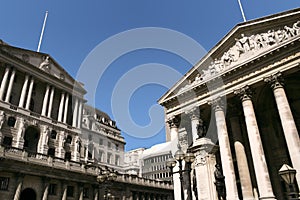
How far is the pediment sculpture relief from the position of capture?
62.7 feet

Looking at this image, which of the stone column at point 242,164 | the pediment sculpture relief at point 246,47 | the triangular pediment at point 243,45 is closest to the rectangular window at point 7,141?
the triangular pediment at point 243,45

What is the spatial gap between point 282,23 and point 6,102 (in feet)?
122

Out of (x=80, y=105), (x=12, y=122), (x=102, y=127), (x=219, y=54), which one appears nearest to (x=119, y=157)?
(x=102, y=127)

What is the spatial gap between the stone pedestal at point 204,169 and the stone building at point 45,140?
9.65m

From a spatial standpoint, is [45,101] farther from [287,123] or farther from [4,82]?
[287,123]

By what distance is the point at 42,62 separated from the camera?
4531cm

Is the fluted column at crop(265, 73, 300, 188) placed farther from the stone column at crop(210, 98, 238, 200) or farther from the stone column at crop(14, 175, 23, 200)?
the stone column at crop(14, 175, 23, 200)

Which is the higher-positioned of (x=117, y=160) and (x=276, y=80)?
(x=117, y=160)

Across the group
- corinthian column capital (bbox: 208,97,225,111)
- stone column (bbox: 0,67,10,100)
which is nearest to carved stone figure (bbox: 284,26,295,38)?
corinthian column capital (bbox: 208,97,225,111)

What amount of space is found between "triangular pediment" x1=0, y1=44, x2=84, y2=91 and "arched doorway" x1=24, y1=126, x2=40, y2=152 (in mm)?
11112

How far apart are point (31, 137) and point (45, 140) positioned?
292cm

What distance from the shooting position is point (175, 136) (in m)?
24.9

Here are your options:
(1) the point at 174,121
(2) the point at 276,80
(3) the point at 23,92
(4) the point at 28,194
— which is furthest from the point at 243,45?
(3) the point at 23,92

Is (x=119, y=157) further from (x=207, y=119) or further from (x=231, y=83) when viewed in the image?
(x=231, y=83)
